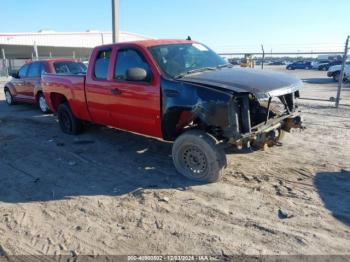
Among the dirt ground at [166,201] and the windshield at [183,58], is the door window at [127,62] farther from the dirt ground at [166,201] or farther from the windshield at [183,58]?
the dirt ground at [166,201]

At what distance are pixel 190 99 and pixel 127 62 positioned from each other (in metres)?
1.65

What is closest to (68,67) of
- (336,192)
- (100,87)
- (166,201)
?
(100,87)

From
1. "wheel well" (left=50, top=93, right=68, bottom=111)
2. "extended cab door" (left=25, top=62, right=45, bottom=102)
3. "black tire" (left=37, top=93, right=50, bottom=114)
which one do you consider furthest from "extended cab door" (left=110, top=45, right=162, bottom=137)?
"extended cab door" (left=25, top=62, right=45, bottom=102)

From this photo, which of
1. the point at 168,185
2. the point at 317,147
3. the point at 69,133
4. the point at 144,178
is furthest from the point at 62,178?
the point at 317,147

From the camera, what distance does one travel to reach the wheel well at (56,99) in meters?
8.22

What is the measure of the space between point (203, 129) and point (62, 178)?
92.2 inches

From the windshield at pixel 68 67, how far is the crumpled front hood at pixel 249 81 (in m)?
6.26

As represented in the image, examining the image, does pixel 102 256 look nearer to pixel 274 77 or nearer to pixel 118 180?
pixel 118 180

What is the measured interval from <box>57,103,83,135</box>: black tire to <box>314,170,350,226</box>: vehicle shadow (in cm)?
527

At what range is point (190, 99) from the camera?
475cm

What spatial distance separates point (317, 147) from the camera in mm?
6312

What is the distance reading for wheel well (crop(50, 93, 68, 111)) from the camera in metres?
8.22

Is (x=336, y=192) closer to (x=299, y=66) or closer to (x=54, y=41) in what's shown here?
(x=299, y=66)

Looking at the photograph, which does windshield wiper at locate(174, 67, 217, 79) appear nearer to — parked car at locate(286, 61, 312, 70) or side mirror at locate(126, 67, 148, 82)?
→ side mirror at locate(126, 67, 148, 82)
